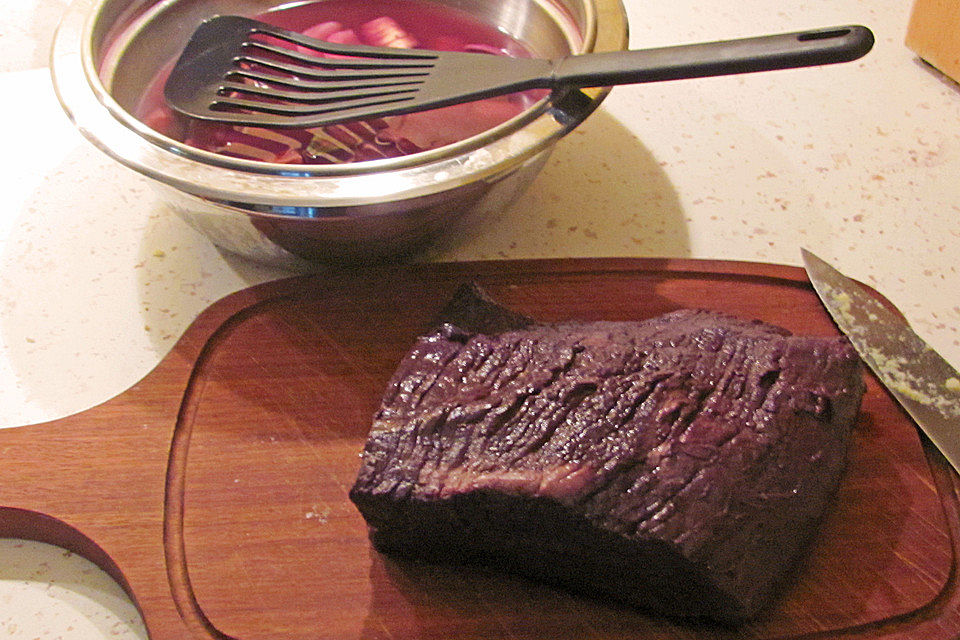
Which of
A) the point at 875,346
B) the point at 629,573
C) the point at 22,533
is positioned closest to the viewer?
the point at 629,573

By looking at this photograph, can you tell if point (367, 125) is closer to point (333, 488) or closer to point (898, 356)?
point (333, 488)

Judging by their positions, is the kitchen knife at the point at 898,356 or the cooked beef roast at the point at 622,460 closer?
the cooked beef roast at the point at 622,460

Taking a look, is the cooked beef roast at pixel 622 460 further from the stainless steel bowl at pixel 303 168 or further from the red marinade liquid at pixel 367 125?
the red marinade liquid at pixel 367 125

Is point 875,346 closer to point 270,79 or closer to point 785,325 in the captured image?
point 785,325

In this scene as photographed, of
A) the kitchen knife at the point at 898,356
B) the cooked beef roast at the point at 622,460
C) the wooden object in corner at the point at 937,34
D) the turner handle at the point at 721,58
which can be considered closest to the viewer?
the cooked beef roast at the point at 622,460

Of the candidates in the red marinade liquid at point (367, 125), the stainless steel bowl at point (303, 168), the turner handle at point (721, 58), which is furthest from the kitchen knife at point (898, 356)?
the red marinade liquid at point (367, 125)

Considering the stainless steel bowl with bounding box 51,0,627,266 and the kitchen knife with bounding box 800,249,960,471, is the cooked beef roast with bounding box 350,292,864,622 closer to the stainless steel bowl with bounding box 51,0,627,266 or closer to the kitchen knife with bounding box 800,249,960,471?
the kitchen knife with bounding box 800,249,960,471

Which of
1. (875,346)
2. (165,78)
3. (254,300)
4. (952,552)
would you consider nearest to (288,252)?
(254,300)
